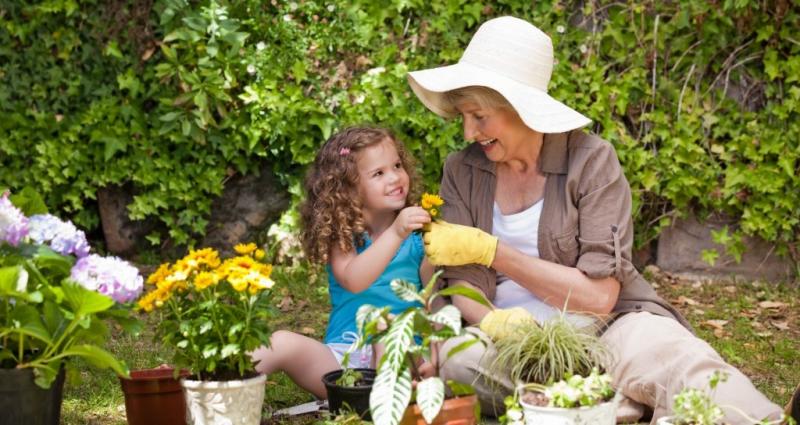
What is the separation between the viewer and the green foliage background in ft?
15.1

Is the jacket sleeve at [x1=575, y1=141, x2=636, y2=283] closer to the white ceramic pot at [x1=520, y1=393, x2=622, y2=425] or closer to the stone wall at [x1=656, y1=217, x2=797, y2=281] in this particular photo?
the white ceramic pot at [x1=520, y1=393, x2=622, y2=425]

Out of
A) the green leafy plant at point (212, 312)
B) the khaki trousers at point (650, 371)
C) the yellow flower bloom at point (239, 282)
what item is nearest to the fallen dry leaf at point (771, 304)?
the khaki trousers at point (650, 371)

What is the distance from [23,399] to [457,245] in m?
1.12

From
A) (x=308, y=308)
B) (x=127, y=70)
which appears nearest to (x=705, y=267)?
(x=308, y=308)

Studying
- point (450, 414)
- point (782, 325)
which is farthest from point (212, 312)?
point (782, 325)

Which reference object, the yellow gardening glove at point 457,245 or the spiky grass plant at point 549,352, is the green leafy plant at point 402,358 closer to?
the spiky grass plant at point 549,352

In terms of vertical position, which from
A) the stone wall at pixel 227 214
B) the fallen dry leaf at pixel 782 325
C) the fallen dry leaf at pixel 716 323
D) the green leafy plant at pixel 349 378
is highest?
the green leafy plant at pixel 349 378

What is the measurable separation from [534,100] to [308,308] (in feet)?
6.31

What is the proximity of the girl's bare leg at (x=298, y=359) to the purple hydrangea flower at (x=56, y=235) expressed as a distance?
70 centimetres

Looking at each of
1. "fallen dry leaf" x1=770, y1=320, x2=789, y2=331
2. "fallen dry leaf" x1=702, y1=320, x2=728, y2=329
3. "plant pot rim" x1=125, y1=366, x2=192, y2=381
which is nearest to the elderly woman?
"plant pot rim" x1=125, y1=366, x2=192, y2=381

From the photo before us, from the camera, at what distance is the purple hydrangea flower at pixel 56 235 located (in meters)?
2.47

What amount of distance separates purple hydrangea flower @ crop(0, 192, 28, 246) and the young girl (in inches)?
33.4

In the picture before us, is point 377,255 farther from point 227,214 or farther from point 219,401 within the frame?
point 227,214

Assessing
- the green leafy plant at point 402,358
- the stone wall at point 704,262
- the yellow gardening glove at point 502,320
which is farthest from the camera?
the stone wall at point 704,262
